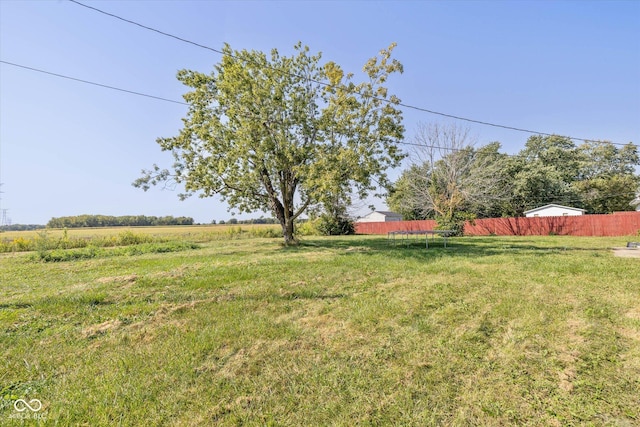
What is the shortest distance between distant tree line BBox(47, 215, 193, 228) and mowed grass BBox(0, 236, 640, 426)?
43814mm

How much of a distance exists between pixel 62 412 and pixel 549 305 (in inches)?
237

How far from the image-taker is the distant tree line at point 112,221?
39.4m

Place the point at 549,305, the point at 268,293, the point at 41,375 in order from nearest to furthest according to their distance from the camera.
Answer: 1. the point at 41,375
2. the point at 549,305
3. the point at 268,293

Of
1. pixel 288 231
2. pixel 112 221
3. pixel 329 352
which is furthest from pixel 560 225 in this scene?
pixel 112 221

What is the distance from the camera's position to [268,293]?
210 inches

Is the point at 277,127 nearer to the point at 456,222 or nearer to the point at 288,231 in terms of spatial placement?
the point at 288,231

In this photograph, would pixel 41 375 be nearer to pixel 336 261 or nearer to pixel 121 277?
pixel 121 277

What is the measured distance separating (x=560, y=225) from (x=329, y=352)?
2496 centimetres

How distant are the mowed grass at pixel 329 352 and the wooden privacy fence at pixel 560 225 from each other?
17832 mm

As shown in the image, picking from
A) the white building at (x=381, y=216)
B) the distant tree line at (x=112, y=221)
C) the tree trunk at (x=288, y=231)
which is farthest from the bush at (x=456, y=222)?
the distant tree line at (x=112, y=221)

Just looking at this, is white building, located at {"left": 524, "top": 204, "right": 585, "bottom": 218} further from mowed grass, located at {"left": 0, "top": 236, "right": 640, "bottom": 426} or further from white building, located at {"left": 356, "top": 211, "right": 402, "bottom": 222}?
mowed grass, located at {"left": 0, "top": 236, "right": 640, "bottom": 426}

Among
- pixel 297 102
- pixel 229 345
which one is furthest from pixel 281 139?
pixel 229 345

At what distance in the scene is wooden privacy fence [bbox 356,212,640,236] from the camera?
18188 millimetres

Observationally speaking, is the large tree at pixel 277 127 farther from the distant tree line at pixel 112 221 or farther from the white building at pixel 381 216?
the distant tree line at pixel 112 221
